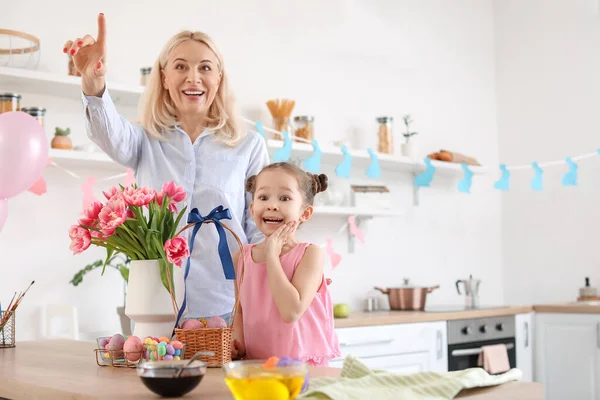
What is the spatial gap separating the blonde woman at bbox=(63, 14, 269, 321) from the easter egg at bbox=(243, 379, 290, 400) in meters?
0.89

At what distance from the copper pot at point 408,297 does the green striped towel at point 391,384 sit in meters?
2.90

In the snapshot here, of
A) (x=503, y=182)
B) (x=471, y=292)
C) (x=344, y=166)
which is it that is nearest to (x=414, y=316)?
(x=344, y=166)

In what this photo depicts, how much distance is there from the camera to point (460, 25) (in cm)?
525

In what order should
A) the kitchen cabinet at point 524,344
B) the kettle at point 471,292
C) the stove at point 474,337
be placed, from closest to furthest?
the stove at point 474,337 → the kitchen cabinet at point 524,344 → the kettle at point 471,292

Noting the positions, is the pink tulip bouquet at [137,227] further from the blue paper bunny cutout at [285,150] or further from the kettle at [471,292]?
the kettle at [471,292]

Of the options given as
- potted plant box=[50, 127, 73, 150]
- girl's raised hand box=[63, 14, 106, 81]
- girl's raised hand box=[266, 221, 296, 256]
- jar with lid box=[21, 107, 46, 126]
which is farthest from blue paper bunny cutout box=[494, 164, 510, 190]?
girl's raised hand box=[63, 14, 106, 81]

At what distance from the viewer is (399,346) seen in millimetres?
3699

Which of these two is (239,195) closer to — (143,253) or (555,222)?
(143,253)

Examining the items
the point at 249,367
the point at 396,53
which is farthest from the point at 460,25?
the point at 249,367

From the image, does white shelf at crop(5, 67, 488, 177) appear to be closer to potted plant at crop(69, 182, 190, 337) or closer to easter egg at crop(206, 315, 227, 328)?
potted plant at crop(69, 182, 190, 337)

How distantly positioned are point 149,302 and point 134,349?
0.32ft

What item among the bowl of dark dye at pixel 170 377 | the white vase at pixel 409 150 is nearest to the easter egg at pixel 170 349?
the bowl of dark dye at pixel 170 377

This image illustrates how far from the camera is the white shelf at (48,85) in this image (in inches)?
121

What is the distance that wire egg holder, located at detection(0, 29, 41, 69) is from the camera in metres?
3.18
